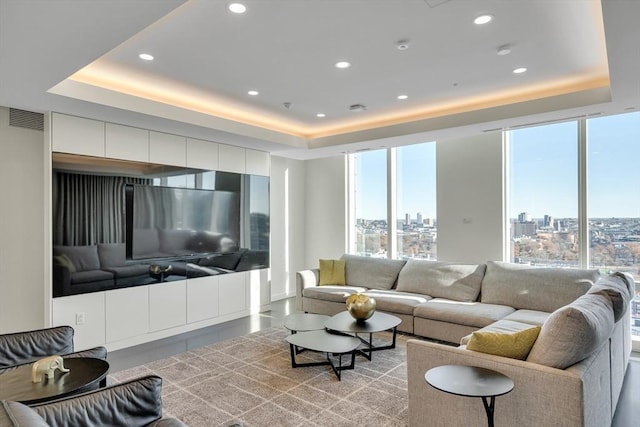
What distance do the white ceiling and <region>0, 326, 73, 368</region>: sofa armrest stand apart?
75.8 inches

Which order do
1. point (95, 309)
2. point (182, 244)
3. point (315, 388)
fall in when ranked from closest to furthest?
point (315, 388)
point (95, 309)
point (182, 244)

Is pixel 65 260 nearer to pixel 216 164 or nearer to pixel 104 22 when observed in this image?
pixel 216 164

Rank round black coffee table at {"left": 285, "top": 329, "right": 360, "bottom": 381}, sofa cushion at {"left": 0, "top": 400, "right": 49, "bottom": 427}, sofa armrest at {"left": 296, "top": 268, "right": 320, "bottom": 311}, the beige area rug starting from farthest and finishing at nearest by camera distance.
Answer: sofa armrest at {"left": 296, "top": 268, "right": 320, "bottom": 311}
round black coffee table at {"left": 285, "top": 329, "right": 360, "bottom": 381}
the beige area rug
sofa cushion at {"left": 0, "top": 400, "right": 49, "bottom": 427}

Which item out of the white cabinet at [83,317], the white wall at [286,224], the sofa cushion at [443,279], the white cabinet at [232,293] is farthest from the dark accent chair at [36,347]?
the white wall at [286,224]

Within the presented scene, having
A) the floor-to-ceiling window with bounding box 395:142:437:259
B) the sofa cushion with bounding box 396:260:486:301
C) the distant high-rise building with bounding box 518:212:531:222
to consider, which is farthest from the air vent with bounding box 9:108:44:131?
the distant high-rise building with bounding box 518:212:531:222

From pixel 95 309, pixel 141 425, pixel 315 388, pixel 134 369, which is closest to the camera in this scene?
pixel 141 425

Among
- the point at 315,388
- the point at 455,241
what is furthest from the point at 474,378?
the point at 455,241

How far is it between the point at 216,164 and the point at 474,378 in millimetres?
4380

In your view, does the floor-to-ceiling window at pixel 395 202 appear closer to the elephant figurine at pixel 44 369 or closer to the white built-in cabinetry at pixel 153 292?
the white built-in cabinetry at pixel 153 292

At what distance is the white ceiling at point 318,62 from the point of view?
7.75 feet

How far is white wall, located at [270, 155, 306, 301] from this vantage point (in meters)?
6.95

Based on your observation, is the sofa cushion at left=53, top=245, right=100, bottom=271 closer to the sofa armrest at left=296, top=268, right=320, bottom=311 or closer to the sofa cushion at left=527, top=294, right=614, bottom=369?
the sofa armrest at left=296, top=268, right=320, bottom=311

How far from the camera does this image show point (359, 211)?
7.10 m

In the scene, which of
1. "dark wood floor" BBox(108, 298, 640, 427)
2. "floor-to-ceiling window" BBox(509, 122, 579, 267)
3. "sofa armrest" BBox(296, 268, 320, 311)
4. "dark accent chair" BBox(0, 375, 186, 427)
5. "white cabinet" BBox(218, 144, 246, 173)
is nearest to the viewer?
"dark accent chair" BBox(0, 375, 186, 427)
